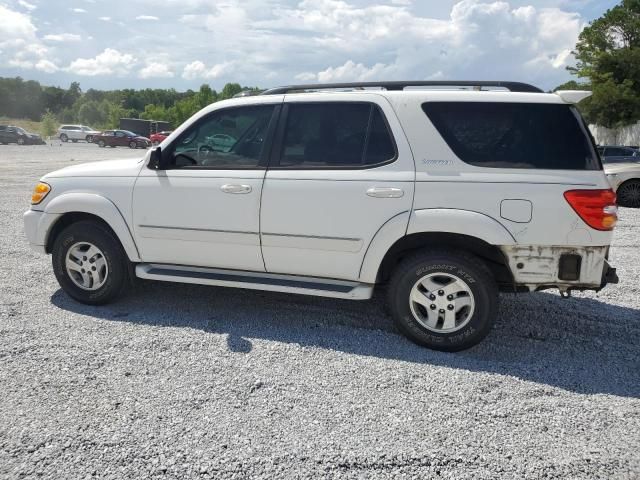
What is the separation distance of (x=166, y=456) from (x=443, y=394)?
171cm

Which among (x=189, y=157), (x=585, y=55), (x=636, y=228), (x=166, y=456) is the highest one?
(x=585, y=55)

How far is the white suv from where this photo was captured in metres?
3.76

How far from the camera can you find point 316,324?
4570 millimetres

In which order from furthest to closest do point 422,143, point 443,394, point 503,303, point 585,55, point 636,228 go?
point 585,55, point 636,228, point 503,303, point 422,143, point 443,394

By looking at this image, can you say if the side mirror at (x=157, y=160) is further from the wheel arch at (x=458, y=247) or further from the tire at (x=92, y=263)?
the wheel arch at (x=458, y=247)

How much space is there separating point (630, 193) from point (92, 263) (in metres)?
12.0

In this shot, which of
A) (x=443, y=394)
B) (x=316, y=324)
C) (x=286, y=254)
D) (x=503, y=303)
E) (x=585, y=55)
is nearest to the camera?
(x=443, y=394)

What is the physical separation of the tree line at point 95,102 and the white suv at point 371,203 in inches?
3331

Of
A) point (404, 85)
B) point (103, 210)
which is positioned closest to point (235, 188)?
point (103, 210)

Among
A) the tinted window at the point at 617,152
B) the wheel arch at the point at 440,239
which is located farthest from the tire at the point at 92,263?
the tinted window at the point at 617,152

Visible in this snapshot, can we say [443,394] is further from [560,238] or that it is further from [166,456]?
[166,456]

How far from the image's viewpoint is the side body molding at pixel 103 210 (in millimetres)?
4695

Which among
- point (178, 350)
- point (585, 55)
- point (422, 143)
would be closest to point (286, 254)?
point (178, 350)

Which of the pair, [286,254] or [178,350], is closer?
[178,350]
